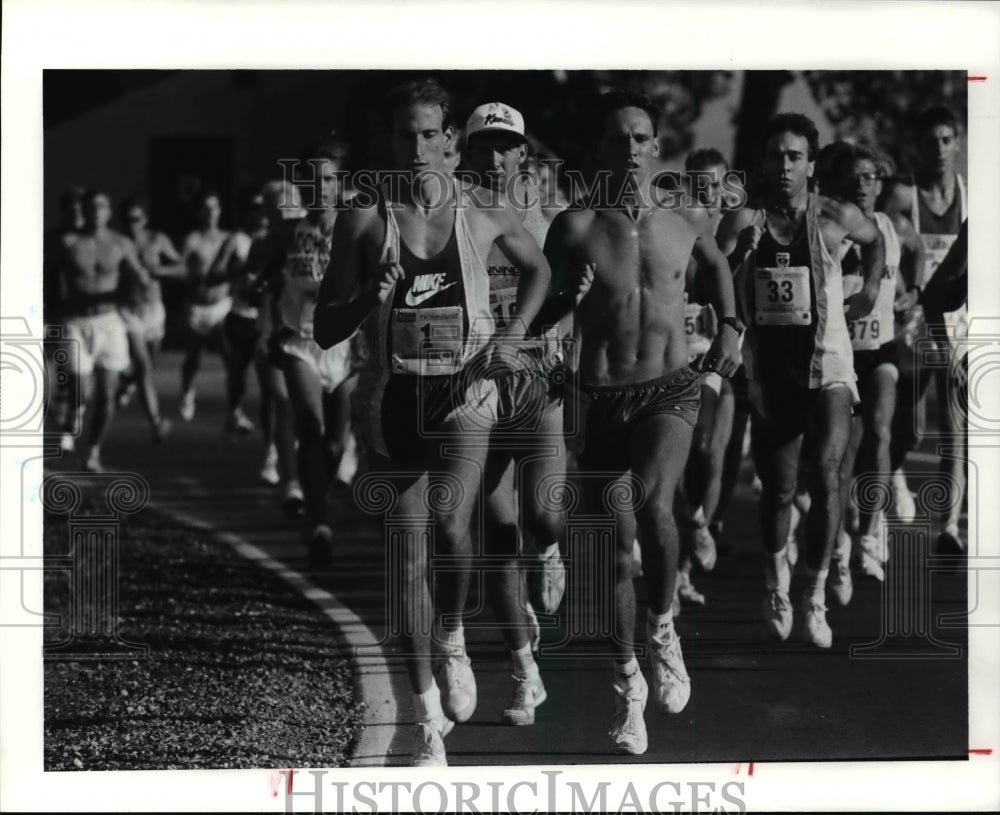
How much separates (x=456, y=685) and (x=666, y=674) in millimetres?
725

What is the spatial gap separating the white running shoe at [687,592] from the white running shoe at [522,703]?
0.91 meters

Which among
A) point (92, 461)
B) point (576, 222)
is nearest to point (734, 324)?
point (576, 222)

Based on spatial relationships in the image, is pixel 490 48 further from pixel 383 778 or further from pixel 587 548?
pixel 383 778

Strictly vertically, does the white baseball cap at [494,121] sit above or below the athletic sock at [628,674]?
above

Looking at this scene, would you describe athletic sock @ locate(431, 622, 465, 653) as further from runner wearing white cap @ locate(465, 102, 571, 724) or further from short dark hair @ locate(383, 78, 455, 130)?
short dark hair @ locate(383, 78, 455, 130)

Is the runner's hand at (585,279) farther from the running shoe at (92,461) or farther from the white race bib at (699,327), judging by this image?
the running shoe at (92,461)

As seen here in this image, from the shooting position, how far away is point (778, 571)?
23.8 feet

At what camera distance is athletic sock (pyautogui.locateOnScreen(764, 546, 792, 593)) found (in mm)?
7242

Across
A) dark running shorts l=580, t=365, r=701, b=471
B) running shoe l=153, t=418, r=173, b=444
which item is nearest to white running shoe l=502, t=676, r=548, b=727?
dark running shorts l=580, t=365, r=701, b=471

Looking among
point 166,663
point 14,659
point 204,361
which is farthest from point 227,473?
point 204,361

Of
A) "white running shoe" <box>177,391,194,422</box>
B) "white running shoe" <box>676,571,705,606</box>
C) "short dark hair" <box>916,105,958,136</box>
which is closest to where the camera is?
"short dark hair" <box>916,105,958,136</box>

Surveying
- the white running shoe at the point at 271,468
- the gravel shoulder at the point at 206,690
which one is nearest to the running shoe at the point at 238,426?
the white running shoe at the point at 271,468

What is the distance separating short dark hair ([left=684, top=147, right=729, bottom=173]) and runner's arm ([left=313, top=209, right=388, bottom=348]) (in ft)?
3.86

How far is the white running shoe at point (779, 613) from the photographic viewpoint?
23.7ft
